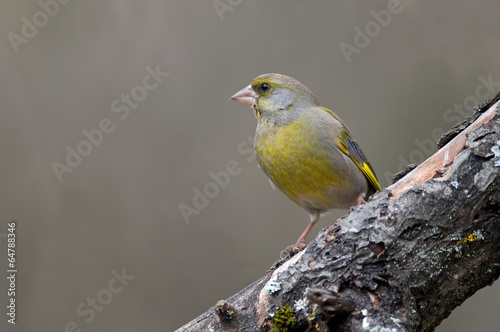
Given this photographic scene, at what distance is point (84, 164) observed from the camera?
228 inches

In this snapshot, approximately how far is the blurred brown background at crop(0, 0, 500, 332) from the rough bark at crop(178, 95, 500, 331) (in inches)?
115

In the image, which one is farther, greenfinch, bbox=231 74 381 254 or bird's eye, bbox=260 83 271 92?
bird's eye, bbox=260 83 271 92

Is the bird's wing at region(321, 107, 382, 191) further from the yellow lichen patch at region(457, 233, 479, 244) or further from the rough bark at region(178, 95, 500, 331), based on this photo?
the yellow lichen patch at region(457, 233, 479, 244)

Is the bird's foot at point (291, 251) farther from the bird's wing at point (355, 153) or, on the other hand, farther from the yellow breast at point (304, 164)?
the bird's wing at point (355, 153)

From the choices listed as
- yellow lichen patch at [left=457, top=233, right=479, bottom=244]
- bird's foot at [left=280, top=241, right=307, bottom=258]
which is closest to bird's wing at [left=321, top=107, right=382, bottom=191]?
bird's foot at [left=280, top=241, right=307, bottom=258]

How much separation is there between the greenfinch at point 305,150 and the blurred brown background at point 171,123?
124cm

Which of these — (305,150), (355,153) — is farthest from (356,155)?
(305,150)

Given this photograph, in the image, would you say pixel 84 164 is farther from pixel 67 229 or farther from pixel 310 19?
pixel 310 19

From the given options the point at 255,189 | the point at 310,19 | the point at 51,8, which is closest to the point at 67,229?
the point at 255,189

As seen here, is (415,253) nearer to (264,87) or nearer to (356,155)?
(356,155)

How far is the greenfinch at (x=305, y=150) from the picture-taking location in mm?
4211

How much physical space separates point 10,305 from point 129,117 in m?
2.31

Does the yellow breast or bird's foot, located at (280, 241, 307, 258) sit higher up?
the yellow breast

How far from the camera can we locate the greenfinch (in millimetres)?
4211
